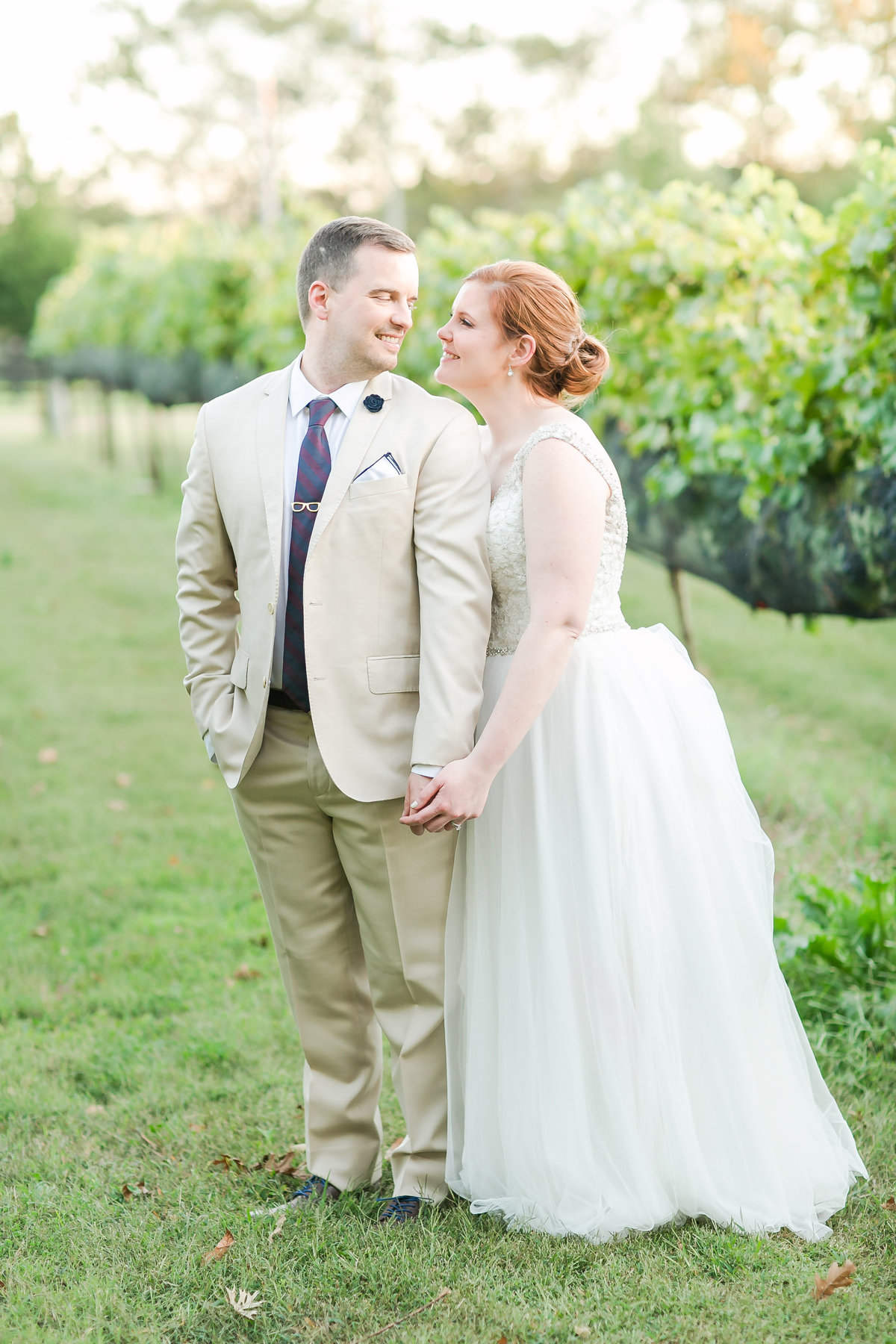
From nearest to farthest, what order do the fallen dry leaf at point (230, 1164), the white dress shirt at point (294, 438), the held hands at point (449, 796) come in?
1. the held hands at point (449, 796)
2. the white dress shirt at point (294, 438)
3. the fallen dry leaf at point (230, 1164)

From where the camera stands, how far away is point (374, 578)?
2777 mm

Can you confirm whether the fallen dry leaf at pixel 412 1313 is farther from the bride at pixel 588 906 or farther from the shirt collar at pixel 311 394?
the shirt collar at pixel 311 394

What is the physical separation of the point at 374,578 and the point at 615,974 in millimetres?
1107

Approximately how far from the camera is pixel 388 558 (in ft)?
9.12

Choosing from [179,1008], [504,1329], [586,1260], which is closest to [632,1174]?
[586,1260]

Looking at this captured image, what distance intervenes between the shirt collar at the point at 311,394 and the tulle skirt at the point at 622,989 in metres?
0.72

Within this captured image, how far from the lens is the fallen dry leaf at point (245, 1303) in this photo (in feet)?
8.77

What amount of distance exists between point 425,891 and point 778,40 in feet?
110

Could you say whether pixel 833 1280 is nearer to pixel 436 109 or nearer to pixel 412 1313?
pixel 412 1313

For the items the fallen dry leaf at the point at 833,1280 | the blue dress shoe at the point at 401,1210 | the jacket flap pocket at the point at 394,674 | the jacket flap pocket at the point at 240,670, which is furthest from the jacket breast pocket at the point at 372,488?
the fallen dry leaf at the point at 833,1280

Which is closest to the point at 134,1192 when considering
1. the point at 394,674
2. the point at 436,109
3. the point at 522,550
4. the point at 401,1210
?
the point at 401,1210

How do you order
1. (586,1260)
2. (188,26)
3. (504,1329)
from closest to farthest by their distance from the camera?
(504,1329) < (586,1260) < (188,26)

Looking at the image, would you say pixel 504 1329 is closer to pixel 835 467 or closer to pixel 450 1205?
pixel 450 1205

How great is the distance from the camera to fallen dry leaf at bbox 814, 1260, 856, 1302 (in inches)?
104
